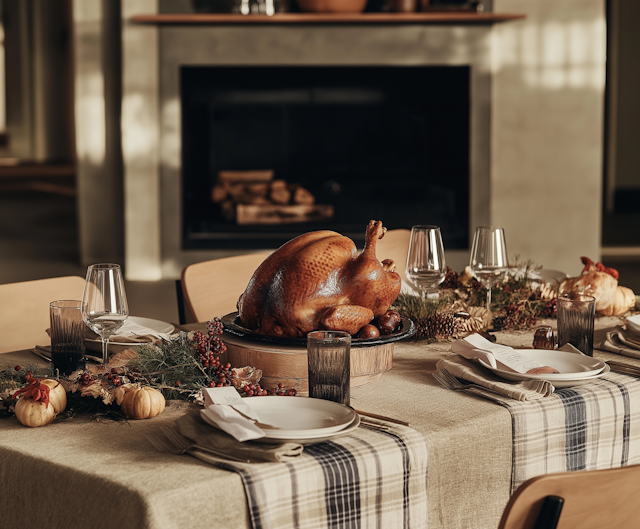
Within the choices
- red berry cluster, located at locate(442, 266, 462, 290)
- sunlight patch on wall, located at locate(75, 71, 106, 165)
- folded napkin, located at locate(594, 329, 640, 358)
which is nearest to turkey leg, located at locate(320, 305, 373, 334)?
folded napkin, located at locate(594, 329, 640, 358)

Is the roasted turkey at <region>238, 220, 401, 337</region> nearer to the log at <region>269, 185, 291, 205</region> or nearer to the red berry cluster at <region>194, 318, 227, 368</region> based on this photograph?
the red berry cluster at <region>194, 318, 227, 368</region>

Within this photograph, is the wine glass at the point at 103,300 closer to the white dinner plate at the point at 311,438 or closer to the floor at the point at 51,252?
the white dinner plate at the point at 311,438

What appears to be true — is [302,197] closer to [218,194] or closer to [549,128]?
[218,194]

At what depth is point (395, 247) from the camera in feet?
9.67

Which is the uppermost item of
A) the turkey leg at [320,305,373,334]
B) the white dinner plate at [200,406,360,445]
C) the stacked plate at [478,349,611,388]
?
the turkey leg at [320,305,373,334]

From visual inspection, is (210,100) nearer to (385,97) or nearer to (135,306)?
(385,97)

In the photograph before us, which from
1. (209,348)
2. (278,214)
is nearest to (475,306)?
(209,348)

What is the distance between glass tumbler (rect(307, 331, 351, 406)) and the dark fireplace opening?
13.0 feet

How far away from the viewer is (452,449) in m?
1.17

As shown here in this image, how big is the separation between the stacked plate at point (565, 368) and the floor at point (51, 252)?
9.76 feet

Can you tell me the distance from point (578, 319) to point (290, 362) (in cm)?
56

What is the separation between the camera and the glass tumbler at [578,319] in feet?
5.07

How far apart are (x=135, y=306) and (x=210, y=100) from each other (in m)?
1.46

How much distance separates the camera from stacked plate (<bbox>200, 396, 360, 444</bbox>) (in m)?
1.07
